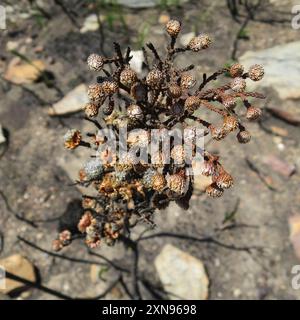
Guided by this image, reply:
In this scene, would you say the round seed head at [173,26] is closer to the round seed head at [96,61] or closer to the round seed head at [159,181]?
the round seed head at [96,61]

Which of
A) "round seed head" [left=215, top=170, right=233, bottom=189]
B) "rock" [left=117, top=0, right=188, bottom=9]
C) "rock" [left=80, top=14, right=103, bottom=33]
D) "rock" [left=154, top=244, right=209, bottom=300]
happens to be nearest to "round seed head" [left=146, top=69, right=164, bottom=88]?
"round seed head" [left=215, top=170, right=233, bottom=189]

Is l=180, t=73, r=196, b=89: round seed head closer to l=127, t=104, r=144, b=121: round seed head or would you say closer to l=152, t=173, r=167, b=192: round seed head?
l=127, t=104, r=144, b=121: round seed head

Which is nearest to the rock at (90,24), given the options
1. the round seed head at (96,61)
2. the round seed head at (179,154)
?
the round seed head at (96,61)

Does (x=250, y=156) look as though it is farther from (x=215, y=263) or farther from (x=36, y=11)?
(x=36, y=11)

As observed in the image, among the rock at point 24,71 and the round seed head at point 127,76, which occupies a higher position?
the rock at point 24,71

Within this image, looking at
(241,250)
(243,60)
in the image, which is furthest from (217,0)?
(241,250)

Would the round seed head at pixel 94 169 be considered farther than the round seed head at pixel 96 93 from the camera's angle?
Yes
